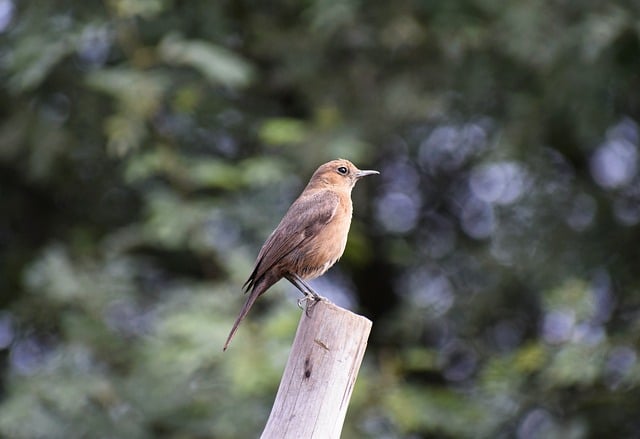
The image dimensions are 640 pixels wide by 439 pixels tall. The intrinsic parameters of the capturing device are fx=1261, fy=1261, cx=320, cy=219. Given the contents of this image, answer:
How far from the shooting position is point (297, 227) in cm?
600

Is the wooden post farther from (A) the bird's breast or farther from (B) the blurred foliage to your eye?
(B) the blurred foliage

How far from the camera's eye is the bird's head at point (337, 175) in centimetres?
659

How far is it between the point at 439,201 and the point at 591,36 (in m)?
2.81

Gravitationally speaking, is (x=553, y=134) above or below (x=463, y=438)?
above

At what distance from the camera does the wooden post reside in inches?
168

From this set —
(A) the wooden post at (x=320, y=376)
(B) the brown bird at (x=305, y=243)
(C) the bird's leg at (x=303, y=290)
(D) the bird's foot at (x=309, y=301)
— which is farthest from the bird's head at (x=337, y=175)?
(A) the wooden post at (x=320, y=376)

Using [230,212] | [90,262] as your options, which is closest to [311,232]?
[230,212]

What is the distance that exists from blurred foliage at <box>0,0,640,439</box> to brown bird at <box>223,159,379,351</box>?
1733 millimetres

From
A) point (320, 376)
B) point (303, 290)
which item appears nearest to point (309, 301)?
point (303, 290)

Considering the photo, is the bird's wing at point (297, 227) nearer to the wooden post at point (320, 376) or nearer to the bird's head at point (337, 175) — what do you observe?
the bird's head at point (337, 175)

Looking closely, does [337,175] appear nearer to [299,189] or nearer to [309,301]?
[309,301]

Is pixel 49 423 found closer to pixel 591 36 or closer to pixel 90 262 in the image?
pixel 90 262

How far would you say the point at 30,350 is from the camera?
9.88m

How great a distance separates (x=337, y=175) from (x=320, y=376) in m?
2.43
